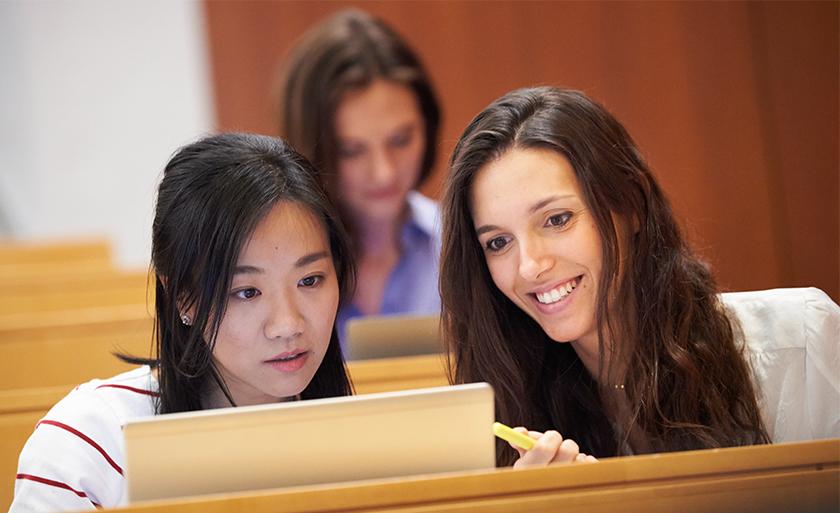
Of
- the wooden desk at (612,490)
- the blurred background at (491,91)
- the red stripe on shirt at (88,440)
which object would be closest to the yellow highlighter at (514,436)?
the wooden desk at (612,490)

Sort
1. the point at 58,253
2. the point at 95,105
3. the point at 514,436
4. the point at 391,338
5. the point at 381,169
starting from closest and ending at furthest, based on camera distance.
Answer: the point at 514,436 → the point at 391,338 → the point at 381,169 → the point at 58,253 → the point at 95,105

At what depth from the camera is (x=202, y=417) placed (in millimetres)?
695

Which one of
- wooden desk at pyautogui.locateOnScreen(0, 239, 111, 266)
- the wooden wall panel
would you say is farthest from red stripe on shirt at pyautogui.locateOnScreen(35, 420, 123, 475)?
the wooden wall panel

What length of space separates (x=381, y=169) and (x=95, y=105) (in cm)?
142

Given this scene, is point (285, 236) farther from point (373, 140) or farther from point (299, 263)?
point (373, 140)

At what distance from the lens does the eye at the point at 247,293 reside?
3.16 feet

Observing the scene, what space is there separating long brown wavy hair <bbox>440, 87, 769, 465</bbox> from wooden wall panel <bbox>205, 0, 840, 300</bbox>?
1242mm

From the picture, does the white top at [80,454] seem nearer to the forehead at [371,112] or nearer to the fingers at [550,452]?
the fingers at [550,452]

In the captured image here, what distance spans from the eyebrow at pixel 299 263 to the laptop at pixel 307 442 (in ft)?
0.86

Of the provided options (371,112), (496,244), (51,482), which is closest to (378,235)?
(371,112)

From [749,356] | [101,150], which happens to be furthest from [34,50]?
[749,356]

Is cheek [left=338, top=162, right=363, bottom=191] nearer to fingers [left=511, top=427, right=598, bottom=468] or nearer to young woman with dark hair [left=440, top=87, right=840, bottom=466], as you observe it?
young woman with dark hair [left=440, top=87, right=840, bottom=466]

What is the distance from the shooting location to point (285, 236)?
3.21ft

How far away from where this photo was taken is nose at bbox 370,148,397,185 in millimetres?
1724
